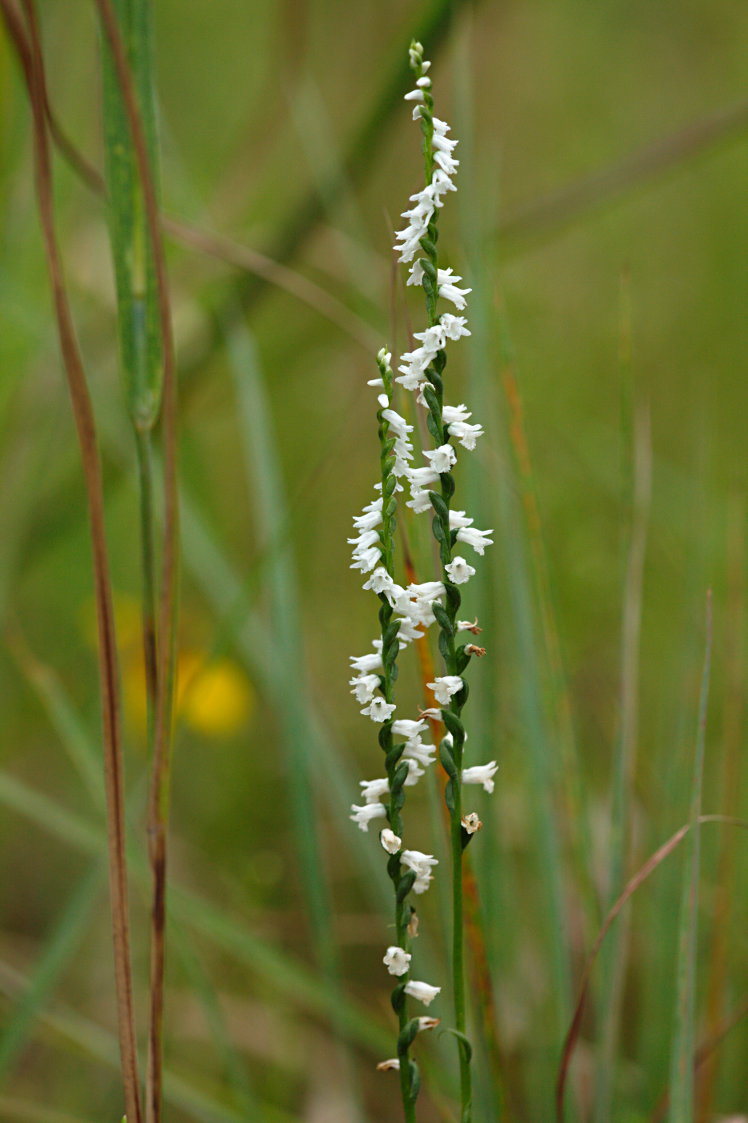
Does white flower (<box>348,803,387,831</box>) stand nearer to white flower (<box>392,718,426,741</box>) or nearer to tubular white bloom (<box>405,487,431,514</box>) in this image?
white flower (<box>392,718,426,741</box>)

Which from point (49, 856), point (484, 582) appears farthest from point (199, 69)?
point (484, 582)

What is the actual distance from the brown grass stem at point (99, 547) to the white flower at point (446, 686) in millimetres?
232

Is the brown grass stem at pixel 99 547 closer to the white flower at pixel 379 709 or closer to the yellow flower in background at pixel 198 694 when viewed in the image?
the white flower at pixel 379 709

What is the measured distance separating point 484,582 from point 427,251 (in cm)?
56

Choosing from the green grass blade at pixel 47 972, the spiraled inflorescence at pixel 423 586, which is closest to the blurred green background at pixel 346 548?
the green grass blade at pixel 47 972

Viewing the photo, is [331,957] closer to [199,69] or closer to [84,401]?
[84,401]

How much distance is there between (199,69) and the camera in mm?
3432

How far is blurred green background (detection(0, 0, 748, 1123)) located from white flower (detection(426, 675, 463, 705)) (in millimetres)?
372

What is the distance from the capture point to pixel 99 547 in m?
0.71

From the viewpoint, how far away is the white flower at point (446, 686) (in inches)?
25.3

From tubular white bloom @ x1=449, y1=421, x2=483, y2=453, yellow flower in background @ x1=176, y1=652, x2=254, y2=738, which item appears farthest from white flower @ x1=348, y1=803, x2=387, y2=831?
yellow flower in background @ x1=176, y1=652, x2=254, y2=738

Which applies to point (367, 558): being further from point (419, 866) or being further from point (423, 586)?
point (419, 866)

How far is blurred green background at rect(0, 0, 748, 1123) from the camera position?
1.27 meters

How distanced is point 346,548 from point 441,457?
2.15m
